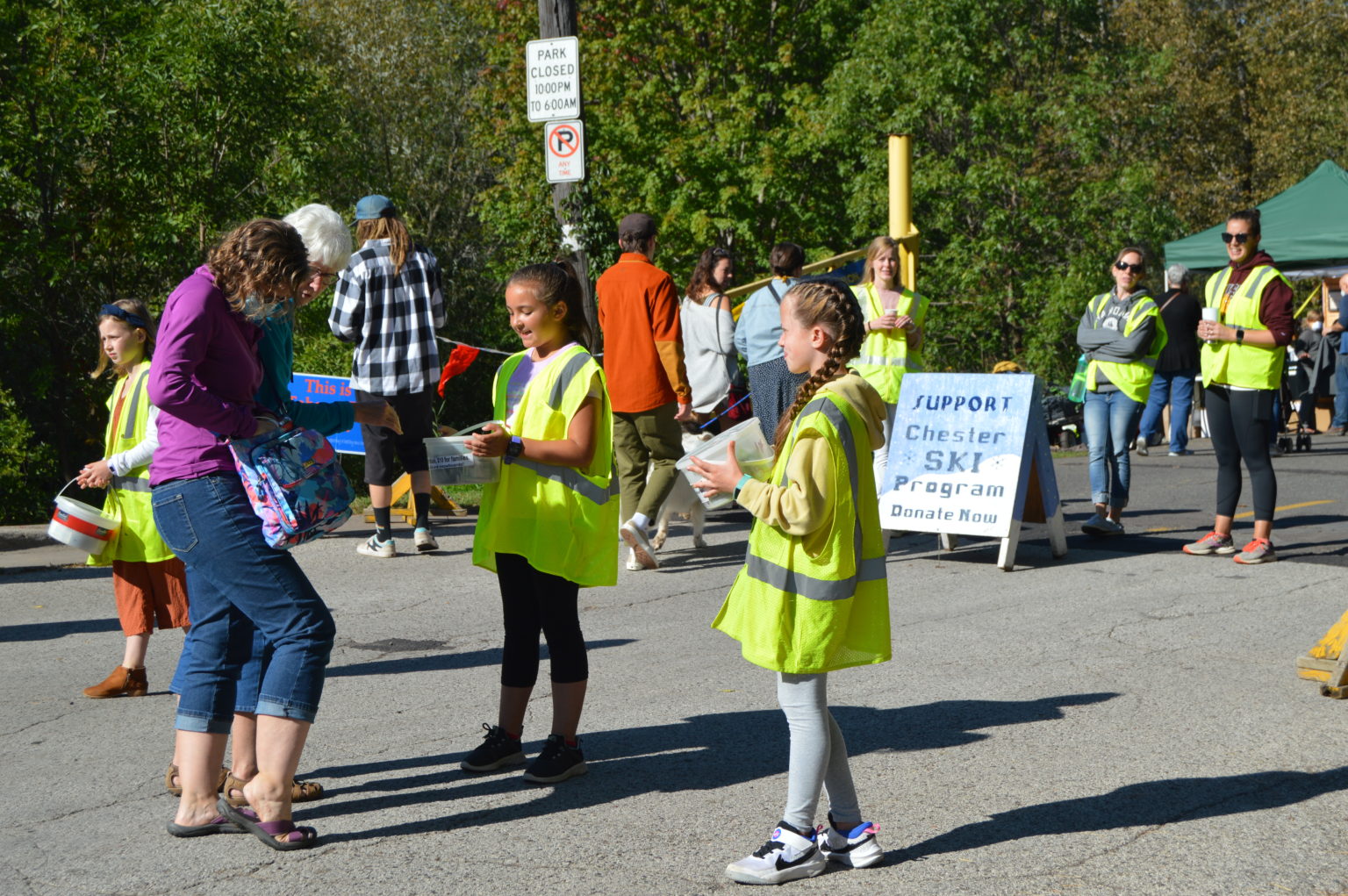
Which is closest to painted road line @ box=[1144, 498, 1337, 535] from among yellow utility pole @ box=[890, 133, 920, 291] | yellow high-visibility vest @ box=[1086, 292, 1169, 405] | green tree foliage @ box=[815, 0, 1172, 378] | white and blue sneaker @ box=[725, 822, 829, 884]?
yellow high-visibility vest @ box=[1086, 292, 1169, 405]

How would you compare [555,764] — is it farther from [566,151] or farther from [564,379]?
[566,151]

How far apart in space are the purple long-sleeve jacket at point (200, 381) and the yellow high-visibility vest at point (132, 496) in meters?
1.64

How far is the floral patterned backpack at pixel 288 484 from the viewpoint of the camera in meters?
3.85

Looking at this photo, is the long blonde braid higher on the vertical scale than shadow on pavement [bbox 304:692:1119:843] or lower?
higher

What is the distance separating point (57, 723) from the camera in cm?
549

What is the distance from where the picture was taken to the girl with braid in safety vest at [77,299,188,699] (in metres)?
5.47

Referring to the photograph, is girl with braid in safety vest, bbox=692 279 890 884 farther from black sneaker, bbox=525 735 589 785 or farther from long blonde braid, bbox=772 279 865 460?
black sneaker, bbox=525 735 589 785

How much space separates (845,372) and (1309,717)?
259cm

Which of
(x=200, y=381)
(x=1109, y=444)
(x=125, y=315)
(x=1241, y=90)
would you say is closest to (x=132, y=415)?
(x=125, y=315)

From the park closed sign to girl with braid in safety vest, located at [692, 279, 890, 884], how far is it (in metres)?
4.69

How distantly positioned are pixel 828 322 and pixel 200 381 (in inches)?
68.8

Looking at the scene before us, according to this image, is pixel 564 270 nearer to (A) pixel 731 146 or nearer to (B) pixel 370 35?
(A) pixel 731 146

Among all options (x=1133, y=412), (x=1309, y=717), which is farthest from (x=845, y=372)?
(x=1133, y=412)

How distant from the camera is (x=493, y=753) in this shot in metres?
4.66
